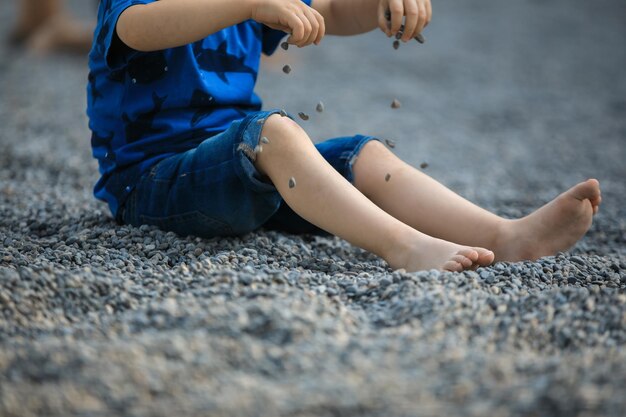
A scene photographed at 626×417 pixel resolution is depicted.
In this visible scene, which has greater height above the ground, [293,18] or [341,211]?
[293,18]

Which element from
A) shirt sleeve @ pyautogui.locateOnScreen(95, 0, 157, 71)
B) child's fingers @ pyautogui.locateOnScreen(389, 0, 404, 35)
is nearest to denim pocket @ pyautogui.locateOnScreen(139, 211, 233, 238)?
shirt sleeve @ pyautogui.locateOnScreen(95, 0, 157, 71)

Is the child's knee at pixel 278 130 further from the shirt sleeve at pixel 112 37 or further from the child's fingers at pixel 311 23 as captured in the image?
the shirt sleeve at pixel 112 37

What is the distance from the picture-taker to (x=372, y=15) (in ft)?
5.52

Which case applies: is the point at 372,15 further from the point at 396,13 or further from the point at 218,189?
the point at 218,189

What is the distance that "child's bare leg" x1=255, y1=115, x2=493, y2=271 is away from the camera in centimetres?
131

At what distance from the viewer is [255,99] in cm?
168

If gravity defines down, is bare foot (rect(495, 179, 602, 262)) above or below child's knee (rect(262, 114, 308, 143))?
below

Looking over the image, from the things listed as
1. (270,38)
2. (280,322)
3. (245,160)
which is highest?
(270,38)

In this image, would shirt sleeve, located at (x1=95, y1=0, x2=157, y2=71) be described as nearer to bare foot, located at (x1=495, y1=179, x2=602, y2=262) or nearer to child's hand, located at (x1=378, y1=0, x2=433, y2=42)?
child's hand, located at (x1=378, y1=0, x2=433, y2=42)

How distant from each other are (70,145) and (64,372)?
184cm

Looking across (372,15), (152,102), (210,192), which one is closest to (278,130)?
(210,192)

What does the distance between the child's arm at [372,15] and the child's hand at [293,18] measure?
0.64 feet

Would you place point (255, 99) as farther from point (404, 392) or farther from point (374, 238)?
point (404, 392)

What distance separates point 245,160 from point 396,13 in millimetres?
405
